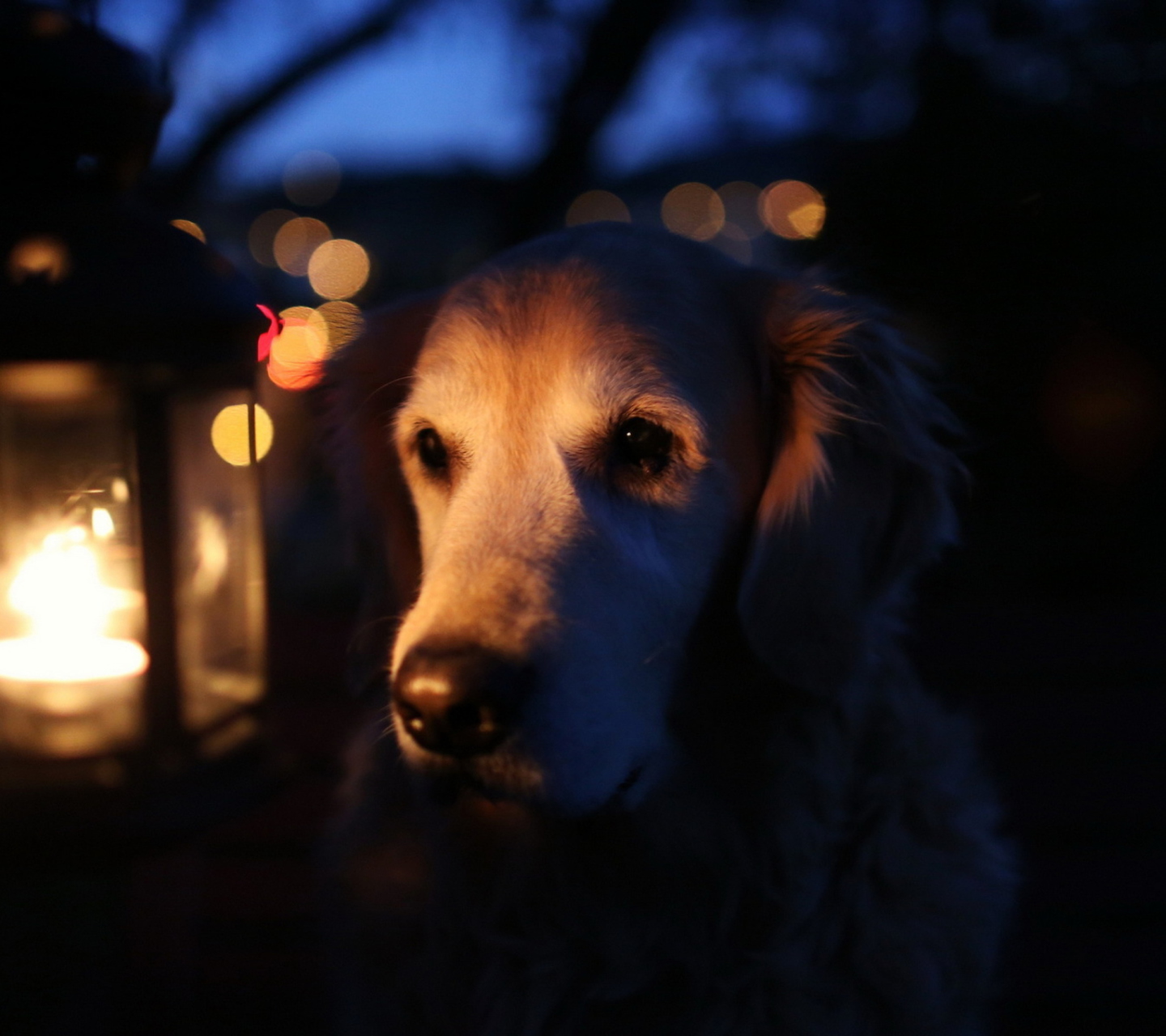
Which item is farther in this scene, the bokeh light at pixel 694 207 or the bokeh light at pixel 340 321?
the bokeh light at pixel 694 207

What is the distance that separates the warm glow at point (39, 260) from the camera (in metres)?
1.46

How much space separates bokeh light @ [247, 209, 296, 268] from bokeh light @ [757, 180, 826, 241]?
1.63 metres

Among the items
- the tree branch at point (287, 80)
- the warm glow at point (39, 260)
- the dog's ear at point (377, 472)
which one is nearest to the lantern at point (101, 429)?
the warm glow at point (39, 260)

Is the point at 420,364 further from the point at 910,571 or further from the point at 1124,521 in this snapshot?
the point at 1124,521

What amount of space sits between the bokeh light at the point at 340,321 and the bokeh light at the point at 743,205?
3.55 ft

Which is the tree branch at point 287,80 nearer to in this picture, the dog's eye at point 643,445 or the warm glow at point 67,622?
the warm glow at point 67,622

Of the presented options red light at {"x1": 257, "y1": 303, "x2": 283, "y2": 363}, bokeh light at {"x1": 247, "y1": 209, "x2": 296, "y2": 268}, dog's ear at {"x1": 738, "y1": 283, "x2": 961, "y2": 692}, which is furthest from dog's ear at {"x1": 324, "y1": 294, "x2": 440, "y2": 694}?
bokeh light at {"x1": 247, "y1": 209, "x2": 296, "y2": 268}

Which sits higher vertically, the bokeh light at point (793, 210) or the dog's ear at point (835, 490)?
the bokeh light at point (793, 210)

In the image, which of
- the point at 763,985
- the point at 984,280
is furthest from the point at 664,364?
the point at 984,280

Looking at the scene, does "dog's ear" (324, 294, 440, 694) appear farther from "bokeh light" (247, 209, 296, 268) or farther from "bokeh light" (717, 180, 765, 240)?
"bokeh light" (247, 209, 296, 268)

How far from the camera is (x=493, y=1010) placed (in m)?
1.68

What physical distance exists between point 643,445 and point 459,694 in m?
0.56

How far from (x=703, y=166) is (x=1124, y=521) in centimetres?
258

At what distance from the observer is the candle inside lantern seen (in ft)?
5.41
